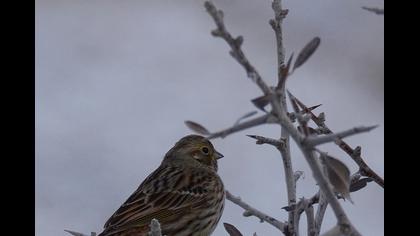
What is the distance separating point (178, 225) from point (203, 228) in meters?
0.12

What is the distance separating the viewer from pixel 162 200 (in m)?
2.54

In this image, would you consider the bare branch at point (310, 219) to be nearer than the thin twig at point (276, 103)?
No

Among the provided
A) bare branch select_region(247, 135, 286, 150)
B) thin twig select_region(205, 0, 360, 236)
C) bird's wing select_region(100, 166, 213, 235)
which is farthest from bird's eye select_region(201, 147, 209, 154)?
thin twig select_region(205, 0, 360, 236)

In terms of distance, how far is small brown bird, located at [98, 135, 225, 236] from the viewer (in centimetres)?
237

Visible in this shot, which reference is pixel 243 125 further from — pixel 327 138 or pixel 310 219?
pixel 310 219

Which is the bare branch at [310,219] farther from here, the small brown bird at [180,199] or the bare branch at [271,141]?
the small brown bird at [180,199]

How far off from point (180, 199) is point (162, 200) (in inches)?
3.0

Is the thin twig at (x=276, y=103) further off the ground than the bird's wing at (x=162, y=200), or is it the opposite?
the thin twig at (x=276, y=103)

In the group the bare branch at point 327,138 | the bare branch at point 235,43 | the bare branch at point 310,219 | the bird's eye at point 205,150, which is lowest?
the bare branch at point 310,219

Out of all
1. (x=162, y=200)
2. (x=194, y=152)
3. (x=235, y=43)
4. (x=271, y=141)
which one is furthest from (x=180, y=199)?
(x=235, y=43)

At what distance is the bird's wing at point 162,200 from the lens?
2354 mm

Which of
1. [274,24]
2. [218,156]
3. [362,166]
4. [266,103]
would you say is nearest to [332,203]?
[266,103]

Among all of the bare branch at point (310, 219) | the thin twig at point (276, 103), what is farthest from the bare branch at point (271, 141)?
the thin twig at point (276, 103)
